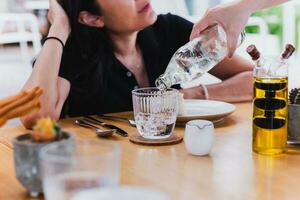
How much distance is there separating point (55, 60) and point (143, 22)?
1.05 ft

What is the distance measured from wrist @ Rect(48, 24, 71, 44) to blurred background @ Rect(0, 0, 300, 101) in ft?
6.94

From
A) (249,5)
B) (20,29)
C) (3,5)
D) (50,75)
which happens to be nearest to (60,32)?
(50,75)

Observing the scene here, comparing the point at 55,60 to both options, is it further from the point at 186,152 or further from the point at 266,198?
the point at 266,198

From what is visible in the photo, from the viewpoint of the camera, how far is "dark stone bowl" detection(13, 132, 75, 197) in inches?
32.9

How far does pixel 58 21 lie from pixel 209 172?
94cm

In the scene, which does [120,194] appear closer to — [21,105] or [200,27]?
[21,105]

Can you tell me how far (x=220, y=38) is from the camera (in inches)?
56.9

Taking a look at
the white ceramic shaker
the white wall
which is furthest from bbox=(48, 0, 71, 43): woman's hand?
→ the white wall

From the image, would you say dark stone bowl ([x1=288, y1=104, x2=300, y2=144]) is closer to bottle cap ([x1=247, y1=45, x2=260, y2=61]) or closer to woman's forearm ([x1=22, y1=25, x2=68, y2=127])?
bottle cap ([x1=247, y1=45, x2=260, y2=61])

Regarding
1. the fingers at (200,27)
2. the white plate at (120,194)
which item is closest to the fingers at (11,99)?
the white plate at (120,194)

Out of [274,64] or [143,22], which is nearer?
[274,64]

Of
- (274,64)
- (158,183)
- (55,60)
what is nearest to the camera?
(158,183)

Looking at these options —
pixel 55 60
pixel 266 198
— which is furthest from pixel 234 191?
pixel 55 60

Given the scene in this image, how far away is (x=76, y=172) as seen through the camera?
750mm
